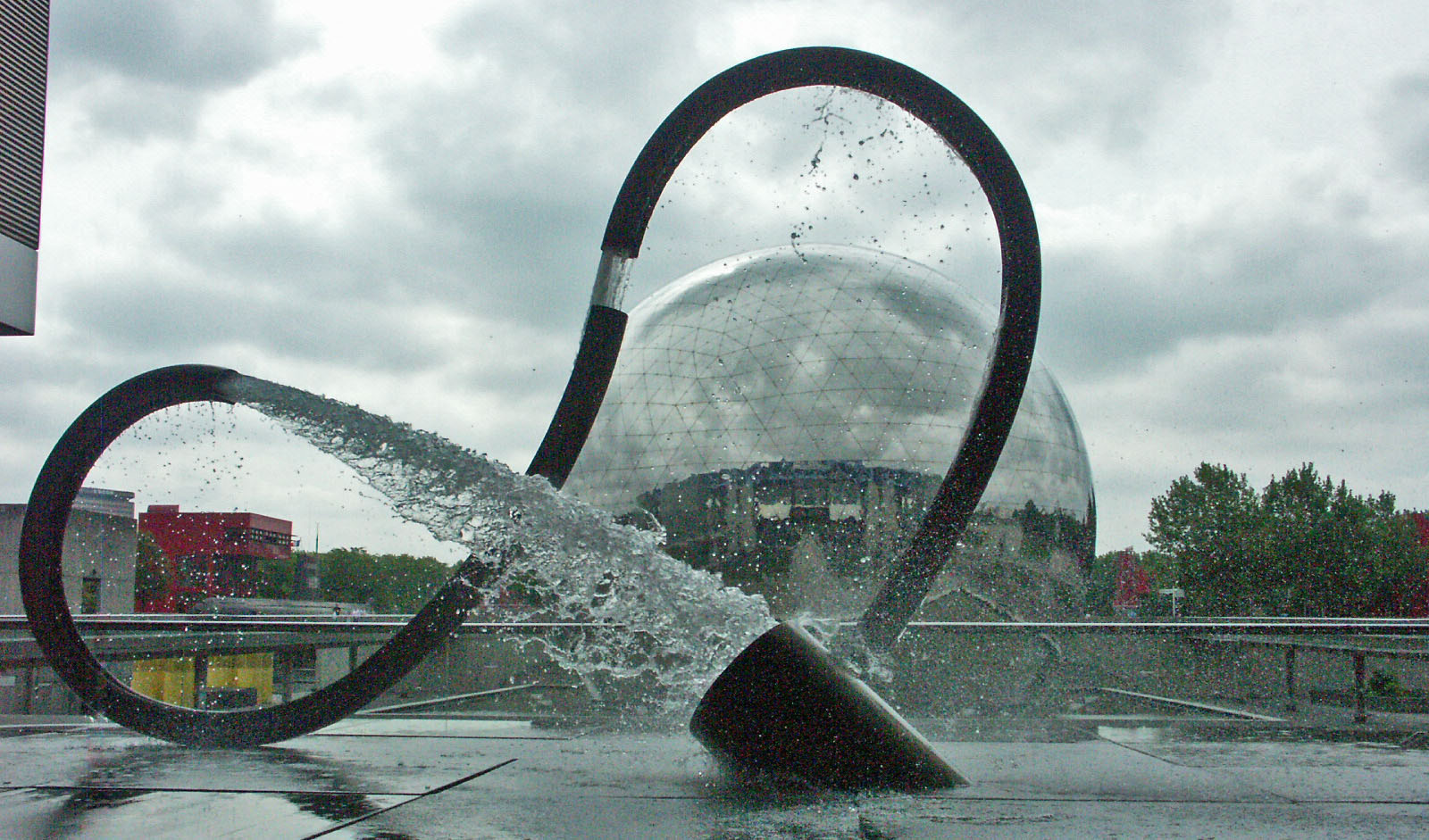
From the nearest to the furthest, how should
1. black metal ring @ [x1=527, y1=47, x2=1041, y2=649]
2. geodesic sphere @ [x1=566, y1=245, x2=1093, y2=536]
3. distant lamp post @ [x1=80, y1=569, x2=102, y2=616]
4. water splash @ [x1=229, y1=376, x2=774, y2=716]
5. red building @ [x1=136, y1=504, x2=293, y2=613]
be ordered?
water splash @ [x1=229, y1=376, x2=774, y2=716] < black metal ring @ [x1=527, y1=47, x2=1041, y2=649] < geodesic sphere @ [x1=566, y1=245, x2=1093, y2=536] < distant lamp post @ [x1=80, y1=569, x2=102, y2=616] < red building @ [x1=136, y1=504, x2=293, y2=613]

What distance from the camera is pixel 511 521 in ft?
20.6

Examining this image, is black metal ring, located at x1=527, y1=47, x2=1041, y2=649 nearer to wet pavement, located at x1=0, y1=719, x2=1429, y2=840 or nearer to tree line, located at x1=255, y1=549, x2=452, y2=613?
wet pavement, located at x1=0, y1=719, x2=1429, y2=840

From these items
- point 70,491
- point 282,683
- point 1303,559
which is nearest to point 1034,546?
point 282,683

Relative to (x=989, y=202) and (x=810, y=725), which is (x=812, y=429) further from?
(x=810, y=725)

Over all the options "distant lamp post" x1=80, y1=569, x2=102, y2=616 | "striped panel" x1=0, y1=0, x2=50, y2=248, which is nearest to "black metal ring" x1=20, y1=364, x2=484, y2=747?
"striped panel" x1=0, y1=0, x2=50, y2=248

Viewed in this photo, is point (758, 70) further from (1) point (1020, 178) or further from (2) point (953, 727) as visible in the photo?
(2) point (953, 727)

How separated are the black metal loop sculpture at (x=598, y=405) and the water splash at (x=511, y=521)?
351 mm

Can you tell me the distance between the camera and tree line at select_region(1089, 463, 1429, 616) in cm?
3916

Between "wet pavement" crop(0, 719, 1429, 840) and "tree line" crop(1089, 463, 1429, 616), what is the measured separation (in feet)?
117

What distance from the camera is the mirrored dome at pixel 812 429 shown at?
14.3 m

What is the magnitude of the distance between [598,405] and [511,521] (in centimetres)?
100

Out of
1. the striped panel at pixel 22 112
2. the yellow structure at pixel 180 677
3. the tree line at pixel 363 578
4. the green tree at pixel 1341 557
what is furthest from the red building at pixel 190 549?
the green tree at pixel 1341 557

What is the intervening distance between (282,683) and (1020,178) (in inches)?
312

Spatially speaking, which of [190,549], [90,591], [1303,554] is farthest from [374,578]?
[1303,554]
